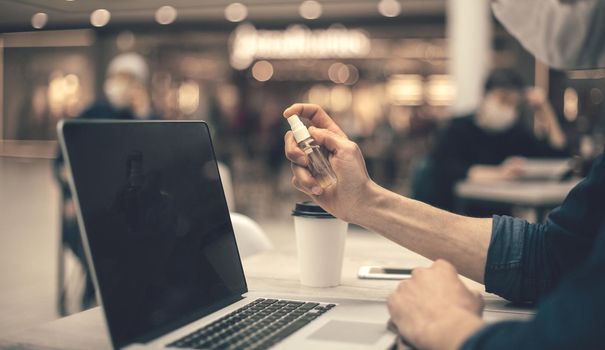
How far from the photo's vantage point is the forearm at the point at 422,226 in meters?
1.14

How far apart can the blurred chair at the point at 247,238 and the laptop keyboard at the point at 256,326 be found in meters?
0.84

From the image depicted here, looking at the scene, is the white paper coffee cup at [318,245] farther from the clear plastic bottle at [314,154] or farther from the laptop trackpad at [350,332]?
the laptop trackpad at [350,332]

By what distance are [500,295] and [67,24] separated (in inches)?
70.6

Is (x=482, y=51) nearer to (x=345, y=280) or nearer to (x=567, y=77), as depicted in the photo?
(x=567, y=77)

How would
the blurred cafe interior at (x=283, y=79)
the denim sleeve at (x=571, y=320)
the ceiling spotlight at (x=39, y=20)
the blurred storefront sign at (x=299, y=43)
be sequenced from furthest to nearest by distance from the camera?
the blurred storefront sign at (x=299, y=43)
the blurred cafe interior at (x=283, y=79)
the ceiling spotlight at (x=39, y=20)
the denim sleeve at (x=571, y=320)

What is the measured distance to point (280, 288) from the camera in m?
1.20

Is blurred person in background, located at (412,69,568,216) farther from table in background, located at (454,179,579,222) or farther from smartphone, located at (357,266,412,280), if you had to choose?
Answer: smartphone, located at (357,266,412,280)

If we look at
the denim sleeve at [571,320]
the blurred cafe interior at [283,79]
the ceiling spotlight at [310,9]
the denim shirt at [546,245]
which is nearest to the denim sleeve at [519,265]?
the denim shirt at [546,245]

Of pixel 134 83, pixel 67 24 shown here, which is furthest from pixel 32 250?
pixel 67 24

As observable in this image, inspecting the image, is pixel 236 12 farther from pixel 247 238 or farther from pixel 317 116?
pixel 317 116

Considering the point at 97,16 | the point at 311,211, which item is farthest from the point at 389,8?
the point at 311,211

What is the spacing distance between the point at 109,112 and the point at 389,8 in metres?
8.37

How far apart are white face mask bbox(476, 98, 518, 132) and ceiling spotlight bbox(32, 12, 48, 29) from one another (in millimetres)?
2917

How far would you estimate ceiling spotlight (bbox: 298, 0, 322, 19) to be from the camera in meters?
11.0
